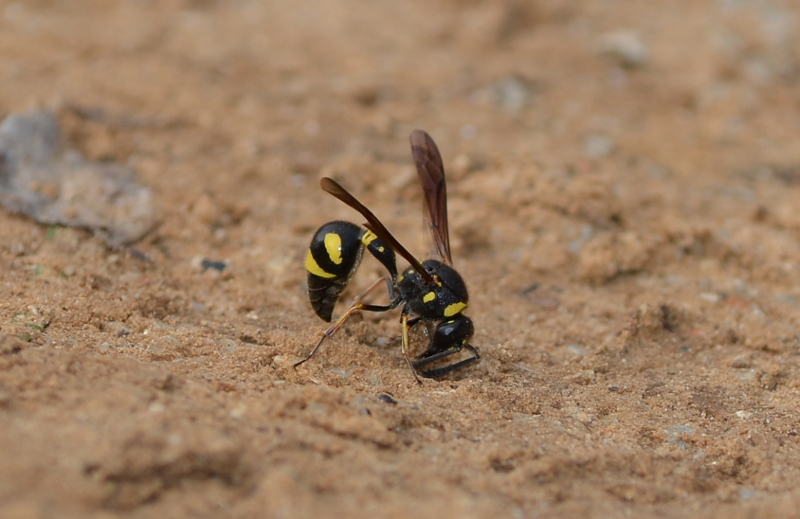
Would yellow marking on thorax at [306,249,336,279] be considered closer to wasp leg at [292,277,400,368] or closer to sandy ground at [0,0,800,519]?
wasp leg at [292,277,400,368]

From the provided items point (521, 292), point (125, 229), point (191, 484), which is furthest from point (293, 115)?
point (191, 484)

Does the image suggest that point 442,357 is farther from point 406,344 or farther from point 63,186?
point 63,186

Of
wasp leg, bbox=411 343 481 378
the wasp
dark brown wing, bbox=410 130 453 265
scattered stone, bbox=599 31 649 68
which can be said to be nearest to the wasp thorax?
the wasp

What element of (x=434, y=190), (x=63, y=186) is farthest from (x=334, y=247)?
(x=63, y=186)

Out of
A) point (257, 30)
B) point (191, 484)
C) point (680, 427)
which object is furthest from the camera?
point (257, 30)

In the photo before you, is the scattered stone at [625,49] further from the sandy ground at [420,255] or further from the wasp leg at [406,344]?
the wasp leg at [406,344]

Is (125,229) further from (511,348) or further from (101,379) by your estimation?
(511,348)

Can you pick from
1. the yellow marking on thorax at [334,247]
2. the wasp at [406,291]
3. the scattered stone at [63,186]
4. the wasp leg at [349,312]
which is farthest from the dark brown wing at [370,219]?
the scattered stone at [63,186]

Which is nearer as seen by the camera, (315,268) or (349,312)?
(349,312)
